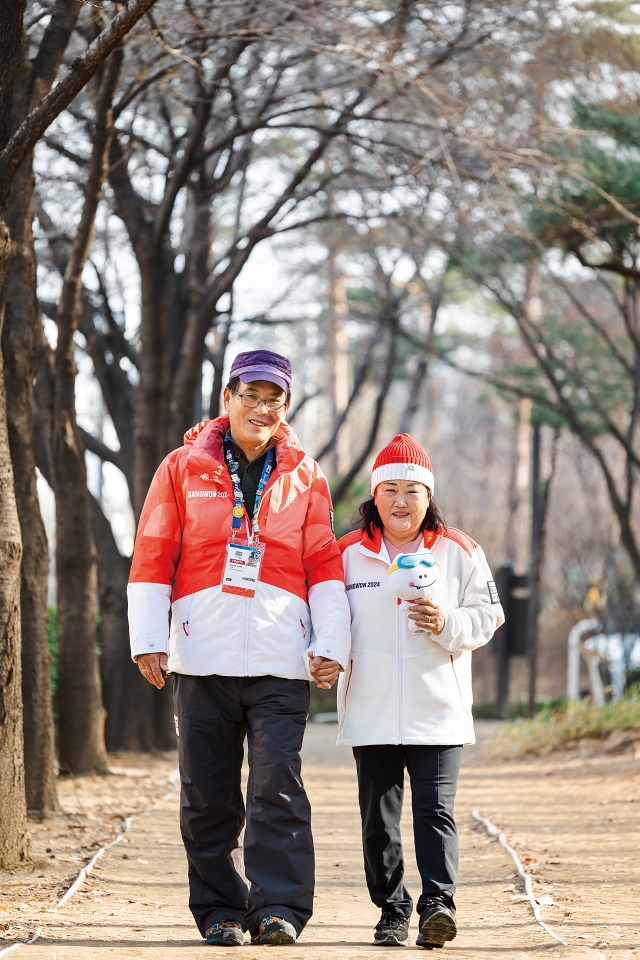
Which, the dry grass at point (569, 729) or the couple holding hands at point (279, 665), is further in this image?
the dry grass at point (569, 729)

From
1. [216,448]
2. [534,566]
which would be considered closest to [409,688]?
[216,448]

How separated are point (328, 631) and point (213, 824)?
79 centimetres

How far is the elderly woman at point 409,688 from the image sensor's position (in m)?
4.18

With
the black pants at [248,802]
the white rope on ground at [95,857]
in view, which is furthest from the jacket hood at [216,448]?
the white rope on ground at [95,857]

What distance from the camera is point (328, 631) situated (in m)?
4.18

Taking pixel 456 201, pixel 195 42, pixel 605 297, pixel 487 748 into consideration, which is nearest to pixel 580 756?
pixel 487 748

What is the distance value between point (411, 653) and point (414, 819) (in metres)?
0.58

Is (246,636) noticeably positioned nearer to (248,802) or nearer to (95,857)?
(248,802)

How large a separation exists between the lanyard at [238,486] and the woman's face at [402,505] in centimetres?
44

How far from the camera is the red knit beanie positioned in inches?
177

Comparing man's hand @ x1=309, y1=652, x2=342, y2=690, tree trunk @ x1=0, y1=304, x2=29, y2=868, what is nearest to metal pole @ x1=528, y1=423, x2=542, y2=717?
tree trunk @ x1=0, y1=304, x2=29, y2=868

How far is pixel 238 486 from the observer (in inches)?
171

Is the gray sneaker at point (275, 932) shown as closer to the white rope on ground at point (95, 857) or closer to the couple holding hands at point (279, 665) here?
the couple holding hands at point (279, 665)

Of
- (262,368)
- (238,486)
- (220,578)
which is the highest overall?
(262,368)
